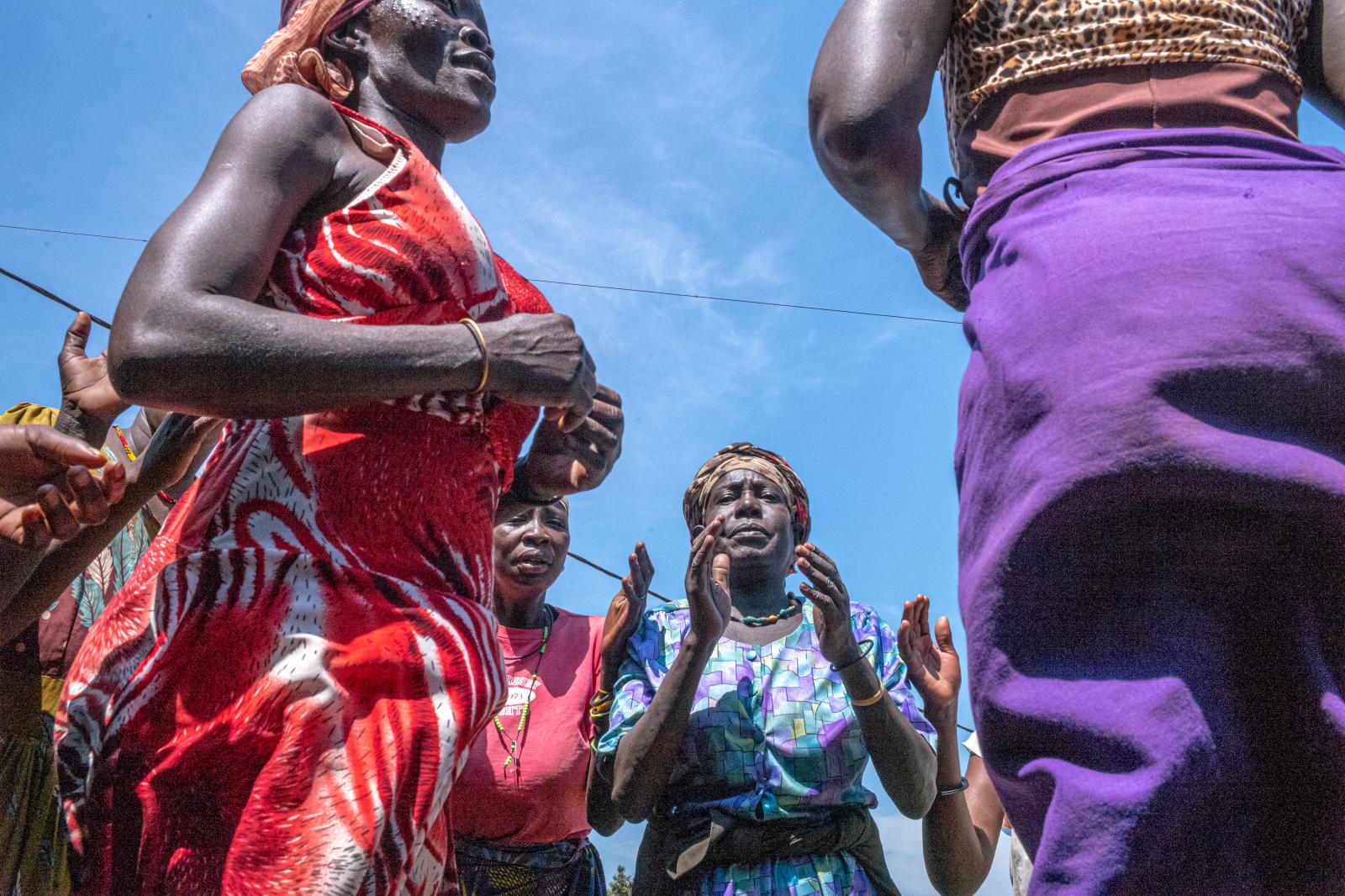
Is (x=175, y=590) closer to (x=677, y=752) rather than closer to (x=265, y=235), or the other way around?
(x=265, y=235)

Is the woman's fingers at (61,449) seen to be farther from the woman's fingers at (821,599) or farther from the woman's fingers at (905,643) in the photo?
the woman's fingers at (905,643)

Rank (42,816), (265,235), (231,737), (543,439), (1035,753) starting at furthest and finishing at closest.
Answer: (42,816)
(543,439)
(265,235)
(231,737)
(1035,753)

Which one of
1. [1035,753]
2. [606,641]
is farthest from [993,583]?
[606,641]

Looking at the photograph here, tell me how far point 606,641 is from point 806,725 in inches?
28.9

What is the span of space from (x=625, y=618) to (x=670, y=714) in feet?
1.65

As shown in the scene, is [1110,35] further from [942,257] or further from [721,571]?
[721,571]

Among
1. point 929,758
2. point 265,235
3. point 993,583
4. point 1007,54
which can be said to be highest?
point 1007,54

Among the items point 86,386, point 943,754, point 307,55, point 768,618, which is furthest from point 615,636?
point 307,55

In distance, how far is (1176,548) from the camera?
1.36 meters

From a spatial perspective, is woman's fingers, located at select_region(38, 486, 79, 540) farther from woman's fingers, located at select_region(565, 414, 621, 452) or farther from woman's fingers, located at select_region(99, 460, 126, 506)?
woman's fingers, located at select_region(565, 414, 621, 452)

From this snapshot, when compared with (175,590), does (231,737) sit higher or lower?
lower

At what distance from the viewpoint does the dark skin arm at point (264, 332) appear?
1564 millimetres

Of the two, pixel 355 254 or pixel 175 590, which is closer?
pixel 175 590

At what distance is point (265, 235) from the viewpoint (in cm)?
168
